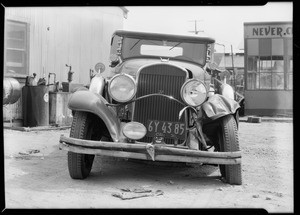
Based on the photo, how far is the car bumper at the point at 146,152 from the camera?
4.03 m

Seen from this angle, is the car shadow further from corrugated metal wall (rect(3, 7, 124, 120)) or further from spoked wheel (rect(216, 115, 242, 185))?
corrugated metal wall (rect(3, 7, 124, 120))

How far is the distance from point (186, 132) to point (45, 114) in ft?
18.6

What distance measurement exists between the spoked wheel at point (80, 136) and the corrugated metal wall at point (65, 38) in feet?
16.2

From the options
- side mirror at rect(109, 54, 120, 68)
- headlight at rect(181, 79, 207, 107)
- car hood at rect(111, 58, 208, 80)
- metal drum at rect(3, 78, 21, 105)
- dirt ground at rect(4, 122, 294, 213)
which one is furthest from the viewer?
metal drum at rect(3, 78, 21, 105)

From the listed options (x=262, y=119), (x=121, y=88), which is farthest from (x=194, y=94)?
(x=262, y=119)

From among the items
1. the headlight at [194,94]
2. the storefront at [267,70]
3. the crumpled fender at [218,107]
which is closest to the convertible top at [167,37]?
the crumpled fender at [218,107]

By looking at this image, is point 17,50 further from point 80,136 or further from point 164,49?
point 80,136

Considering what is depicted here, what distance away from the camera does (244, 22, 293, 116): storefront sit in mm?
14961

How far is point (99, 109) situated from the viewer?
4359mm

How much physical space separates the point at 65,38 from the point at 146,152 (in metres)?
7.60

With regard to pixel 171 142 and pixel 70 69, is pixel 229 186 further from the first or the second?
pixel 70 69

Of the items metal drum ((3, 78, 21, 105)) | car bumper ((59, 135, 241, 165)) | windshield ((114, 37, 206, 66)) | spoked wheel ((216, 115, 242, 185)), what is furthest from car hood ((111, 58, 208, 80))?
metal drum ((3, 78, 21, 105))

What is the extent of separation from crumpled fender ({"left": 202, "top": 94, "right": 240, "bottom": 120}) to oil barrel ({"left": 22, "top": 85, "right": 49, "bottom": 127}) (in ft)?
18.7
